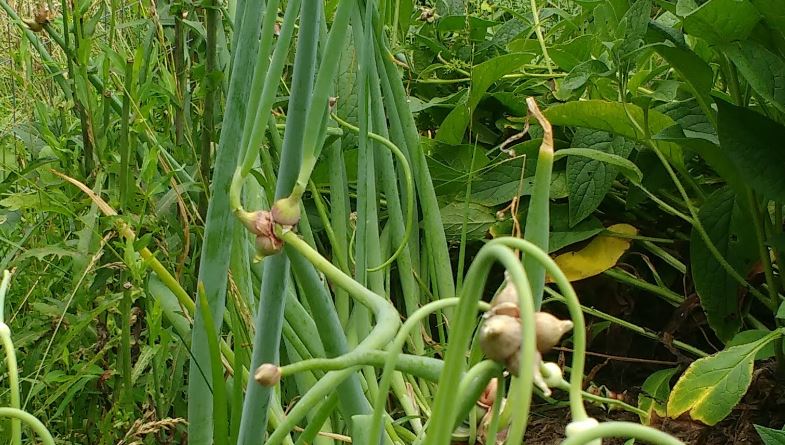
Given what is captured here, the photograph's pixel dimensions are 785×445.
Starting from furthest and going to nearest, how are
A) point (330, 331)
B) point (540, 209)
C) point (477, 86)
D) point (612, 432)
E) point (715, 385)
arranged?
point (477, 86), point (715, 385), point (330, 331), point (540, 209), point (612, 432)

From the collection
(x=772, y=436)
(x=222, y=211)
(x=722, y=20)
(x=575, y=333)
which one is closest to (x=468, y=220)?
(x=722, y=20)

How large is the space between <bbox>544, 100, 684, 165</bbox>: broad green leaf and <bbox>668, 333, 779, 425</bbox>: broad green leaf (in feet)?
0.98

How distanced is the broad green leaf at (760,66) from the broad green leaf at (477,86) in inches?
8.7

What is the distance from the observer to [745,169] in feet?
2.96

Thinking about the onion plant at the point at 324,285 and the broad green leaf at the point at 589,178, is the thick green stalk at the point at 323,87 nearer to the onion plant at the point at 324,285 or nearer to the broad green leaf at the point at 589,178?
the onion plant at the point at 324,285

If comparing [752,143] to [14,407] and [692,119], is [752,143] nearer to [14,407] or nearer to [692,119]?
[692,119]

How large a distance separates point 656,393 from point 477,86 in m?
0.40

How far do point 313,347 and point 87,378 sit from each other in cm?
25

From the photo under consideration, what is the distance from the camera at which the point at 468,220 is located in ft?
3.65

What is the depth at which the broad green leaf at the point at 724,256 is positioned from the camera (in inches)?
38.2

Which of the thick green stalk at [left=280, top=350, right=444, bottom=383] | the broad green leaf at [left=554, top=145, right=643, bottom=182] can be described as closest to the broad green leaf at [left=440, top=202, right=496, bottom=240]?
the broad green leaf at [left=554, top=145, right=643, bottom=182]

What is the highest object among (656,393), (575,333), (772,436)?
(575,333)

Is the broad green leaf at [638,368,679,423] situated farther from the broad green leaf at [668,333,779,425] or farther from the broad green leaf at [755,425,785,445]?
the broad green leaf at [755,425,785,445]

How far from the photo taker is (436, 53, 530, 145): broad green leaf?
0.98m
